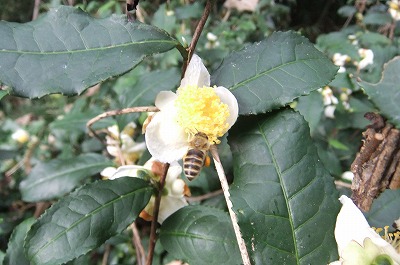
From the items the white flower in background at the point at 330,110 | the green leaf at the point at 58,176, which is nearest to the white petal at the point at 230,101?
the green leaf at the point at 58,176

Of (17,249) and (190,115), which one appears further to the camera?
(17,249)

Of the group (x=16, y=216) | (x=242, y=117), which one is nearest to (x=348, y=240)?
(x=242, y=117)

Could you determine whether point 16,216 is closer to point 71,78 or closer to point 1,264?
point 1,264

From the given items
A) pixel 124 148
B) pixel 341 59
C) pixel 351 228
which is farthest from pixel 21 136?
pixel 351 228

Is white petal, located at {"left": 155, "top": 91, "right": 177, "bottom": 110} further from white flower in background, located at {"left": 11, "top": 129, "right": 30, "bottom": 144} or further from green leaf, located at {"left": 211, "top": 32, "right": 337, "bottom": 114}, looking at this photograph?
white flower in background, located at {"left": 11, "top": 129, "right": 30, "bottom": 144}

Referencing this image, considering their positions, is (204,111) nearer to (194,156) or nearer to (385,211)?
(194,156)

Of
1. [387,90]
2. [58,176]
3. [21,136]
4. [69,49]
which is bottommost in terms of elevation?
[21,136]
